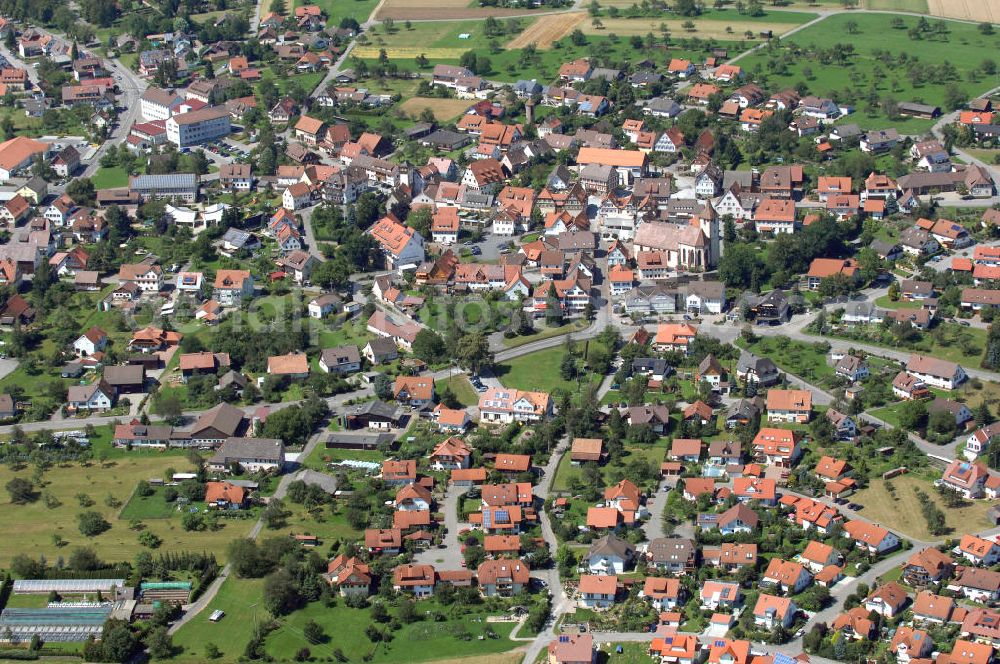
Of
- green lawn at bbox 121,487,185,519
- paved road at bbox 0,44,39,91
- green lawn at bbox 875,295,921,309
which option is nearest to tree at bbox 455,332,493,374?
green lawn at bbox 121,487,185,519

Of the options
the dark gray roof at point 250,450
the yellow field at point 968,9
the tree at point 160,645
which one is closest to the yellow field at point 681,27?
the yellow field at point 968,9

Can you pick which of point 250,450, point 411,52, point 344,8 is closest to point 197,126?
point 411,52

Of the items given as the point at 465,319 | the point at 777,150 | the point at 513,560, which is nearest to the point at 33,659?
the point at 513,560

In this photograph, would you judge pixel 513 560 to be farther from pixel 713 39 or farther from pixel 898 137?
pixel 713 39

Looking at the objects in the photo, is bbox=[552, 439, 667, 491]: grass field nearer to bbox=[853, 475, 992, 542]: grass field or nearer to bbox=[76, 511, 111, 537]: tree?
bbox=[853, 475, 992, 542]: grass field

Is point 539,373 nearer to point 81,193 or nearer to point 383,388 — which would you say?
point 383,388

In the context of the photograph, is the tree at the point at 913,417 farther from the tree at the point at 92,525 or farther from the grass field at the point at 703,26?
the grass field at the point at 703,26
